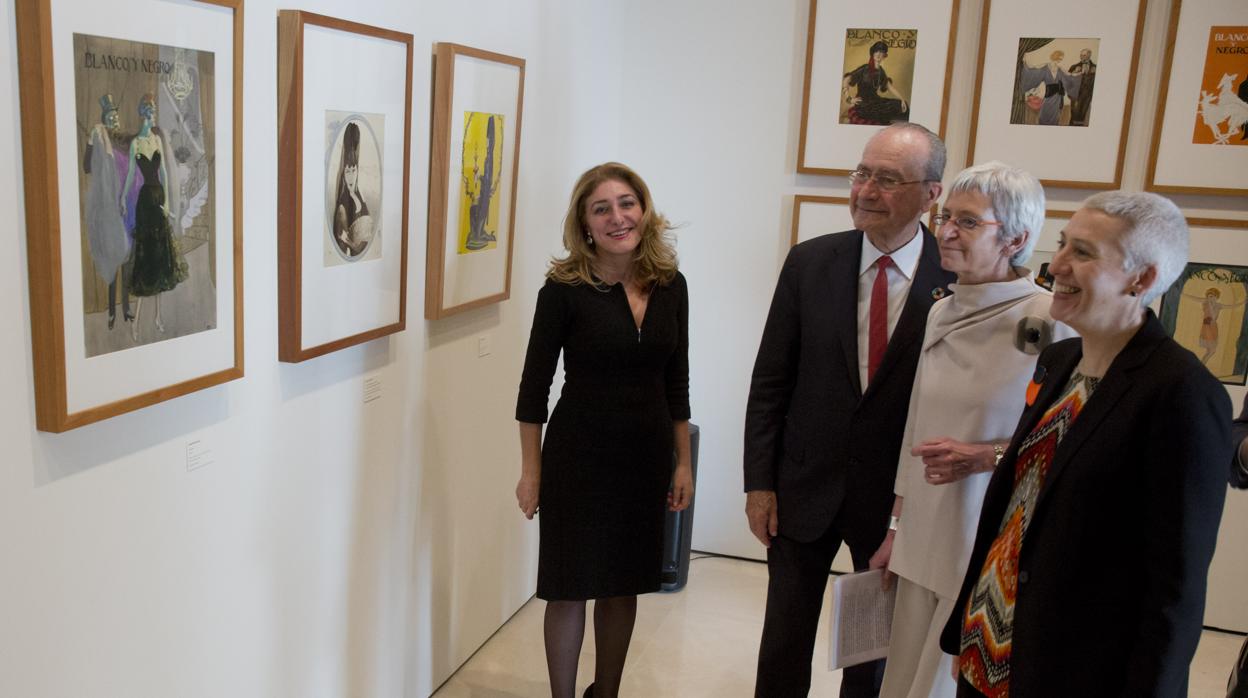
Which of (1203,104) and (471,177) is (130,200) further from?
(1203,104)

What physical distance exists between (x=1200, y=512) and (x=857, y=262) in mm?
1098

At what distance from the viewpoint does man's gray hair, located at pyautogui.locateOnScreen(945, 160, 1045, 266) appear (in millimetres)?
2246

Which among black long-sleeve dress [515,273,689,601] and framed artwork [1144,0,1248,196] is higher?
framed artwork [1144,0,1248,196]

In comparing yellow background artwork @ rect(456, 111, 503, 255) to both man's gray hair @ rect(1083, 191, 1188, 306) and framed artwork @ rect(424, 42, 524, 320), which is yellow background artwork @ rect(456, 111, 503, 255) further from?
man's gray hair @ rect(1083, 191, 1188, 306)

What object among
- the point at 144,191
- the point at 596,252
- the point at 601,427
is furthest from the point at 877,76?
the point at 144,191

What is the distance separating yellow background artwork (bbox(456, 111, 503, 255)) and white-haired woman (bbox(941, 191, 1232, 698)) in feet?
6.00

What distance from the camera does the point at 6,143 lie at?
5.30 feet

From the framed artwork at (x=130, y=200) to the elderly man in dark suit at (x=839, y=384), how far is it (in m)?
1.35

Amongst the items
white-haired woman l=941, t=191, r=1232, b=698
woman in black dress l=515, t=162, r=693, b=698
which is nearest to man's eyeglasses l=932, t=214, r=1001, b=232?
white-haired woman l=941, t=191, r=1232, b=698

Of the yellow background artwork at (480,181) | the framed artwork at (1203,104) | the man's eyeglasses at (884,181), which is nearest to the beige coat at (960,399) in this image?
the man's eyeglasses at (884,181)

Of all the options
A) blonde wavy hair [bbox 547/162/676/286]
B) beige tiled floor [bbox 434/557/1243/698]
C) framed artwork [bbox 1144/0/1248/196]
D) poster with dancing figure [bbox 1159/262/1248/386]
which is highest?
framed artwork [bbox 1144/0/1248/196]

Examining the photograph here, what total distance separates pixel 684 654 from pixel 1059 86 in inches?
104

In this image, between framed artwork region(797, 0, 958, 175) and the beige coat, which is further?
framed artwork region(797, 0, 958, 175)

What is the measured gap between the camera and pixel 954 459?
2.27 meters
